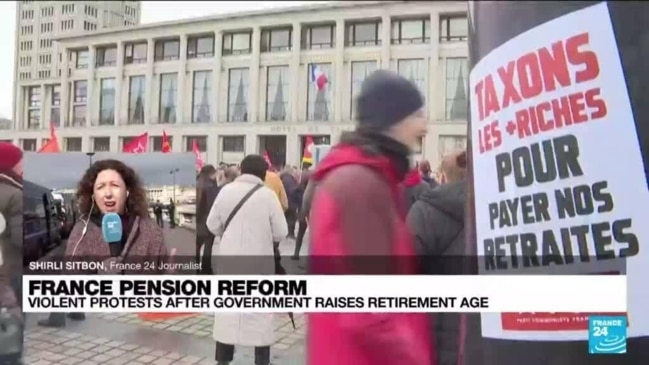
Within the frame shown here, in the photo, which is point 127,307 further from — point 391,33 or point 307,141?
point 391,33

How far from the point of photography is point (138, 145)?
6.86ft

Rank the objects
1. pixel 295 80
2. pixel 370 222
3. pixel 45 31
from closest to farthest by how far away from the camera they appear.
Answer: pixel 370 222 < pixel 295 80 < pixel 45 31

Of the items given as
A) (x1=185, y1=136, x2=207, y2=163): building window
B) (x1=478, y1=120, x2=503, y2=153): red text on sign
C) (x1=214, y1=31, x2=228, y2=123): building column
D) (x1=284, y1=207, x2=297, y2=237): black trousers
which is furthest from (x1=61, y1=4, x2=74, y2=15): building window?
(x1=478, y1=120, x2=503, y2=153): red text on sign

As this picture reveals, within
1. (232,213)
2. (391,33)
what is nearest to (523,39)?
(391,33)

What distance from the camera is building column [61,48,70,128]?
2.15 m

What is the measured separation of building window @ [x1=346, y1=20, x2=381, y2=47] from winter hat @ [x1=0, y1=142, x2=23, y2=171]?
1273mm

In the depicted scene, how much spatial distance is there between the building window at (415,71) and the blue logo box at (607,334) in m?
1.07

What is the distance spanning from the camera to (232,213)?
2170 mm

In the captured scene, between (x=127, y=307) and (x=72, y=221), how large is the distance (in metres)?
0.37

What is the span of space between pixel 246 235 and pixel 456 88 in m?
0.95

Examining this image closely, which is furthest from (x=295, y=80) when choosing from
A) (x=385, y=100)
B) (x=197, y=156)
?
(x=197, y=156)

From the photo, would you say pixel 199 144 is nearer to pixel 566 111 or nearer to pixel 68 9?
pixel 68 9

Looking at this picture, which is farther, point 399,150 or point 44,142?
point 44,142

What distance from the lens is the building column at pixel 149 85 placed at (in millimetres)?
2131
